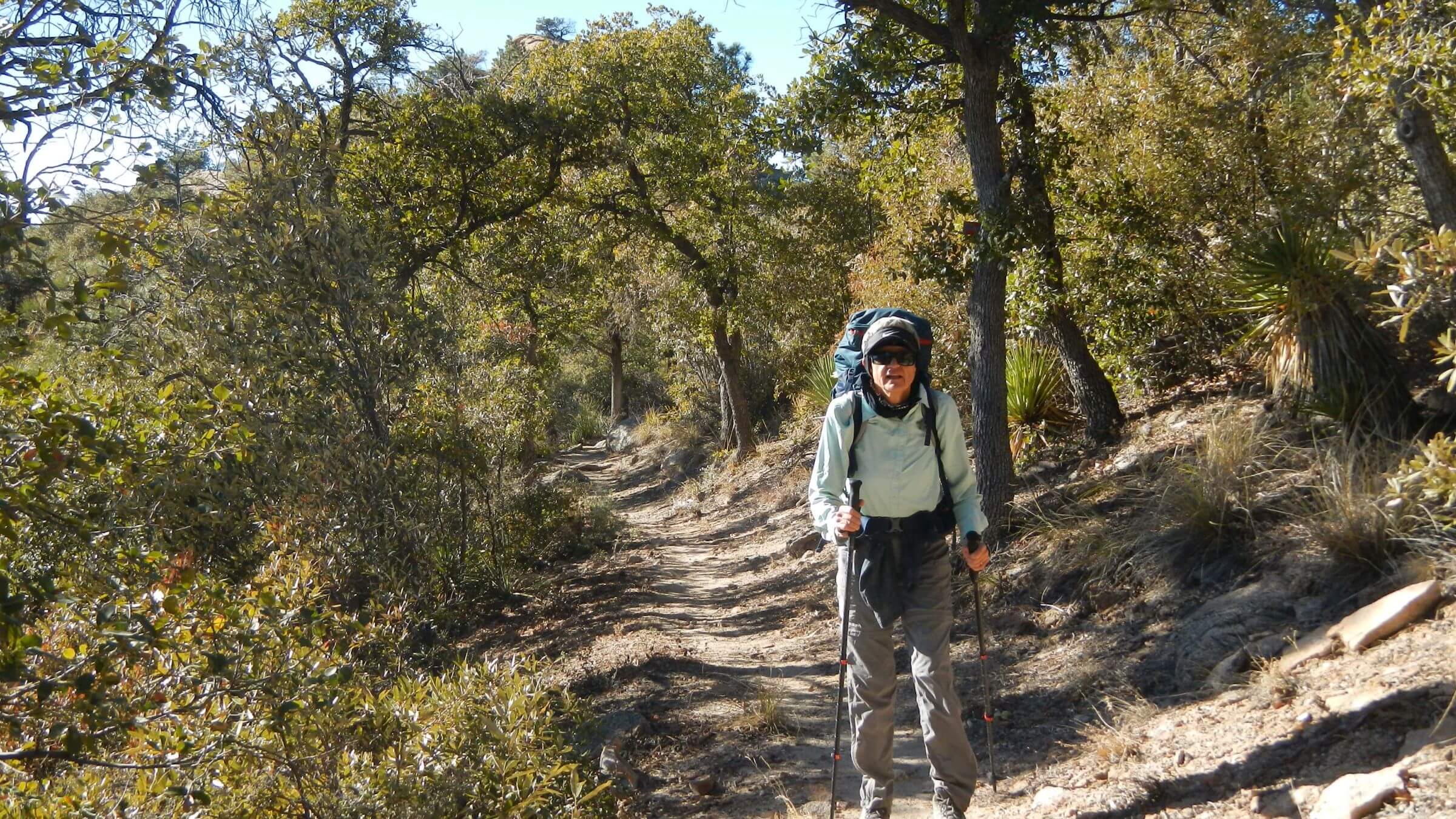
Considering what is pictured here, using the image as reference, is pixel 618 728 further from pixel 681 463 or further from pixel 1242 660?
pixel 681 463

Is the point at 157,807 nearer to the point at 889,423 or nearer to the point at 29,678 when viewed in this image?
the point at 29,678

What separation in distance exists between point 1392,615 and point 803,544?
693 cm

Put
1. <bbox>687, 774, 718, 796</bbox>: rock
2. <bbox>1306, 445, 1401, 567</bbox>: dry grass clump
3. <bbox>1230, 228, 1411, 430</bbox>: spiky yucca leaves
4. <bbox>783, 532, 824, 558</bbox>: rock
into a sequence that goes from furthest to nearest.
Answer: <bbox>783, 532, 824, 558</bbox>: rock
<bbox>1230, 228, 1411, 430</bbox>: spiky yucca leaves
<bbox>687, 774, 718, 796</bbox>: rock
<bbox>1306, 445, 1401, 567</bbox>: dry grass clump

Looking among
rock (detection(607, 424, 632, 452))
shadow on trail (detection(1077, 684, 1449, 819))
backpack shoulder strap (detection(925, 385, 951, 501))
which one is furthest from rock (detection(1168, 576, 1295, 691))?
rock (detection(607, 424, 632, 452))

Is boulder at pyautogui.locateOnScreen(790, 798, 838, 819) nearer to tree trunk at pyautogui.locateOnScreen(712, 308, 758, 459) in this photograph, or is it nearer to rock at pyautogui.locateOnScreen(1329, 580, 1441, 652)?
rock at pyautogui.locateOnScreen(1329, 580, 1441, 652)

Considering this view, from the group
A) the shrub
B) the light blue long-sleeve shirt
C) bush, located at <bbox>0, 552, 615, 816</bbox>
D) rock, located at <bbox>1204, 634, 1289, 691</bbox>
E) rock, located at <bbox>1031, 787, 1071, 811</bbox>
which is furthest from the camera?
the shrub

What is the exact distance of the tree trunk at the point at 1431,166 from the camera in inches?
247

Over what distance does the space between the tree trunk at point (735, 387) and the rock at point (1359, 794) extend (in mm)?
14438

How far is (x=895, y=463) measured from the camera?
395 cm

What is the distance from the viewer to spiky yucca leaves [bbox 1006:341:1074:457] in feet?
32.5

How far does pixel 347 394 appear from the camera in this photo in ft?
21.3

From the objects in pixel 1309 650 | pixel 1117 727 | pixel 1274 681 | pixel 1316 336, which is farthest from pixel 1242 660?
pixel 1316 336

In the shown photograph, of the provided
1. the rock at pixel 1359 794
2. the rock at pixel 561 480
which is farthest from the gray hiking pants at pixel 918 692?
the rock at pixel 561 480

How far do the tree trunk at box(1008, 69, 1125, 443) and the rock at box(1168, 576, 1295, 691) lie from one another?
3.41 m
